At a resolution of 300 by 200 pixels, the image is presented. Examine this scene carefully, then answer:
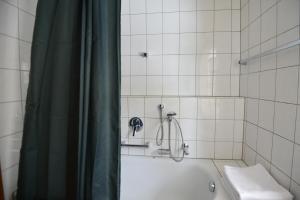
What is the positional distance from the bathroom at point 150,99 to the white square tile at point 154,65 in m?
0.01

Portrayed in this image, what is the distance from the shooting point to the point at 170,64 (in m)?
1.74

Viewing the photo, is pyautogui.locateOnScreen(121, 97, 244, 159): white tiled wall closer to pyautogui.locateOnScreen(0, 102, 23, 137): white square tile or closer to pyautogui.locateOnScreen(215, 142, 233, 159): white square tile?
pyautogui.locateOnScreen(215, 142, 233, 159): white square tile

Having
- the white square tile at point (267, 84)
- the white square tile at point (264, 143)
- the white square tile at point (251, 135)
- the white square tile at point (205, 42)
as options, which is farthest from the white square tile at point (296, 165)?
the white square tile at point (205, 42)

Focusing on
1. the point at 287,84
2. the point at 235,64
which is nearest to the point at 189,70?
the point at 235,64

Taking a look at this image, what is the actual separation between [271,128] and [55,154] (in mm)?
1340

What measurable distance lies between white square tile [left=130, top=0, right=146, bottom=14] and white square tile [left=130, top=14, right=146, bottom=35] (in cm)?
5

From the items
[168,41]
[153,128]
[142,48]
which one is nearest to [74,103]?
[153,128]

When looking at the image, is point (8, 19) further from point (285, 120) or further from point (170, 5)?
point (285, 120)

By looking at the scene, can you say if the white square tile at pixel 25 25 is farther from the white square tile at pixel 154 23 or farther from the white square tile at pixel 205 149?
the white square tile at pixel 205 149

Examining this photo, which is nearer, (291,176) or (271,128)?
(291,176)

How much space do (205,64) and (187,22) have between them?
1.44 feet

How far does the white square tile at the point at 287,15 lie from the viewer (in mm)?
898

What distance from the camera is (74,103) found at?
99cm

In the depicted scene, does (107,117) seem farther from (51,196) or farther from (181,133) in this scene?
(181,133)
